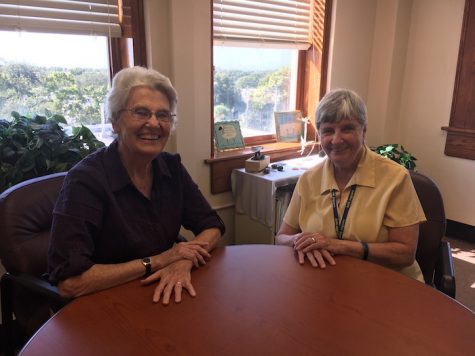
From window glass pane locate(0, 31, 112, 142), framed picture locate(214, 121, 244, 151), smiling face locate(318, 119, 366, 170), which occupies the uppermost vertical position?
window glass pane locate(0, 31, 112, 142)

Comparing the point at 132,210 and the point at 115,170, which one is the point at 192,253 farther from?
the point at 115,170

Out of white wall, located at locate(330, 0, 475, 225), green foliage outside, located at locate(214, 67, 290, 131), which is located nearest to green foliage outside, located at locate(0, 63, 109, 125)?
green foliage outside, located at locate(214, 67, 290, 131)

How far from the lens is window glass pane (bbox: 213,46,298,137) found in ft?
9.61

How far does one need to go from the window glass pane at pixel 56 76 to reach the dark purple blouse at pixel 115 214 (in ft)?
3.37

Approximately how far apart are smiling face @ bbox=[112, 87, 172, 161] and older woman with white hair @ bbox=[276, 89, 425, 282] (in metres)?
0.59

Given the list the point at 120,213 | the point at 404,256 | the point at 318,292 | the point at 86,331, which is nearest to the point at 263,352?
the point at 318,292

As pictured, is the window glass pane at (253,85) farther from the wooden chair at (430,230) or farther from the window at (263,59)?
the wooden chair at (430,230)

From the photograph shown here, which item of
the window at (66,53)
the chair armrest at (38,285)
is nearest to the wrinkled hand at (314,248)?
the chair armrest at (38,285)

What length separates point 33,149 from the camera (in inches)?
69.8

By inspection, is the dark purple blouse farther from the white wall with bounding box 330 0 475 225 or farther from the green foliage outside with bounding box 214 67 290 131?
the white wall with bounding box 330 0 475 225

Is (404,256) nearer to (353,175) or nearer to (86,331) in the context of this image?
(353,175)

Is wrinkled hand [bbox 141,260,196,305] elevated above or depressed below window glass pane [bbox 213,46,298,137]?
below

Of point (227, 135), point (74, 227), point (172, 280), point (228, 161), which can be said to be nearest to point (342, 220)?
point (172, 280)

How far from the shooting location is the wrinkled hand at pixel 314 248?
1.33 metres
